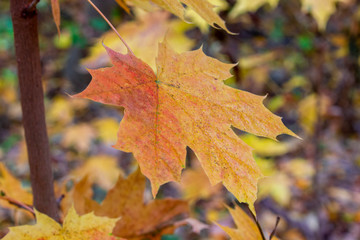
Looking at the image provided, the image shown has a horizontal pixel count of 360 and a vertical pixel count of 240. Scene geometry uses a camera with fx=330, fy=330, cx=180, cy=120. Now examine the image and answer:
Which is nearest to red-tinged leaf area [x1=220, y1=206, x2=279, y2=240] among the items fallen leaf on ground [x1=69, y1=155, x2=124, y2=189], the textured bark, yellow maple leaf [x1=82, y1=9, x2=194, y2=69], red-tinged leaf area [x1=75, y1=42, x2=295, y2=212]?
red-tinged leaf area [x1=75, y1=42, x2=295, y2=212]

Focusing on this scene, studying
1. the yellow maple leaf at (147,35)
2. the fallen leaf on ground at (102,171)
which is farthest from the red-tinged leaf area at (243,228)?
the fallen leaf on ground at (102,171)

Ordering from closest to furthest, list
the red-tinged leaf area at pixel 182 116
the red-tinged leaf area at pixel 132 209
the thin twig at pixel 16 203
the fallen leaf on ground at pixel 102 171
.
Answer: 1. the red-tinged leaf area at pixel 182 116
2. the thin twig at pixel 16 203
3. the red-tinged leaf area at pixel 132 209
4. the fallen leaf on ground at pixel 102 171

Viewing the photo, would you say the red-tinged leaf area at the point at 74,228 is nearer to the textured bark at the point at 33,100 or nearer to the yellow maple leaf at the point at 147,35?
the textured bark at the point at 33,100

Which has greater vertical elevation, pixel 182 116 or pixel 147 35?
pixel 182 116

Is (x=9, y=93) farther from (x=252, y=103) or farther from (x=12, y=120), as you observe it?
(x=252, y=103)

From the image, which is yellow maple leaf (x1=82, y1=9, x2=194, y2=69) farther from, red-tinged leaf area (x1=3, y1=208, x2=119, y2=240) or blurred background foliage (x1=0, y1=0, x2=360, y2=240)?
red-tinged leaf area (x1=3, y1=208, x2=119, y2=240)

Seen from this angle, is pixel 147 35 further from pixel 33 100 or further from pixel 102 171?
pixel 102 171

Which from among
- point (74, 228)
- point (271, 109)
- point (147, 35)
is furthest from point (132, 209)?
point (271, 109)
